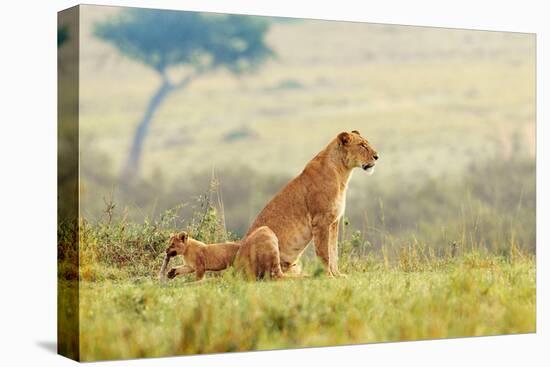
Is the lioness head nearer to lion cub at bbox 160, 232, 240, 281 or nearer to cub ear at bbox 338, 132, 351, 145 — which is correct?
cub ear at bbox 338, 132, 351, 145

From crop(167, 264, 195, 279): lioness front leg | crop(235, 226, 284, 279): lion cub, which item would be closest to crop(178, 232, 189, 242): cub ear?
crop(167, 264, 195, 279): lioness front leg

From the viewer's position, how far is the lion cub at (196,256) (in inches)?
503

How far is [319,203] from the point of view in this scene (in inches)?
527

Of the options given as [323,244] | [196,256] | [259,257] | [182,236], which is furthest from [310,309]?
[182,236]

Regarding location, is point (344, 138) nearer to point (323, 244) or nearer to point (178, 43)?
point (323, 244)

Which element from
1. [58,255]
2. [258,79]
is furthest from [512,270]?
[58,255]

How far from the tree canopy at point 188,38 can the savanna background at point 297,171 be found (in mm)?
15

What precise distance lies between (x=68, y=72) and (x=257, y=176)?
2194mm

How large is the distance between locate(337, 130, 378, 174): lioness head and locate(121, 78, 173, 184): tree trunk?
1.97 m

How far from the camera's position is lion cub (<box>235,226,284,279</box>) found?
1290 cm

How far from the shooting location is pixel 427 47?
1391cm

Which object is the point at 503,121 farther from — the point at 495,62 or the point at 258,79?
the point at 258,79

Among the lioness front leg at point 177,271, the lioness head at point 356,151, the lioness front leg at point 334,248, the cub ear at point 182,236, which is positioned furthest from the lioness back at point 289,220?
the lioness front leg at point 177,271

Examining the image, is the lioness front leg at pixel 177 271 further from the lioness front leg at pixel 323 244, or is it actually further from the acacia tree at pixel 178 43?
the lioness front leg at pixel 323 244
